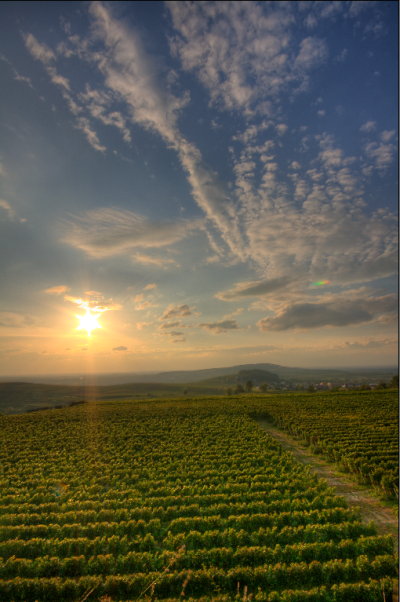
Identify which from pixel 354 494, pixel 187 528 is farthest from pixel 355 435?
pixel 187 528

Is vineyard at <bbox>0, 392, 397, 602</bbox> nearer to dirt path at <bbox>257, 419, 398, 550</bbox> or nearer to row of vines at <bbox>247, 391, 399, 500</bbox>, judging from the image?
row of vines at <bbox>247, 391, 399, 500</bbox>

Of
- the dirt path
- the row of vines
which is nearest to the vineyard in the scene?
the row of vines

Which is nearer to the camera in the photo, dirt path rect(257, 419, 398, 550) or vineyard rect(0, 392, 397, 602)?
vineyard rect(0, 392, 397, 602)

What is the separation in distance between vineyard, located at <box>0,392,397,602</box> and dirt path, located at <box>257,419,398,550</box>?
120 centimetres

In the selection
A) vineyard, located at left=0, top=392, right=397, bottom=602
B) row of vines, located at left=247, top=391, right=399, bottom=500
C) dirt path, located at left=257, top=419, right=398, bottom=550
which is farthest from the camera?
row of vines, located at left=247, top=391, right=399, bottom=500

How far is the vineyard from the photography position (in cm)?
1029

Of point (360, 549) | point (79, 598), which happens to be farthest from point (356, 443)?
point (79, 598)

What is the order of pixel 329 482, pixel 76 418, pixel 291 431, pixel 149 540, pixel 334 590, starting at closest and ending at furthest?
pixel 334 590
pixel 149 540
pixel 329 482
pixel 291 431
pixel 76 418

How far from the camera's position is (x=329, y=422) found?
40125mm

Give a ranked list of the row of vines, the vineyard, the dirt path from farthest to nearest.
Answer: the row of vines → the dirt path → the vineyard

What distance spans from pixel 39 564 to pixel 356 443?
2835 cm

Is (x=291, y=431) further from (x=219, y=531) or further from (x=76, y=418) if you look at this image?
(x=76, y=418)

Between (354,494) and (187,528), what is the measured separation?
11.6 meters

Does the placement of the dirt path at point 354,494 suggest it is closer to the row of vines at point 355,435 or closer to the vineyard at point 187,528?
the row of vines at point 355,435
